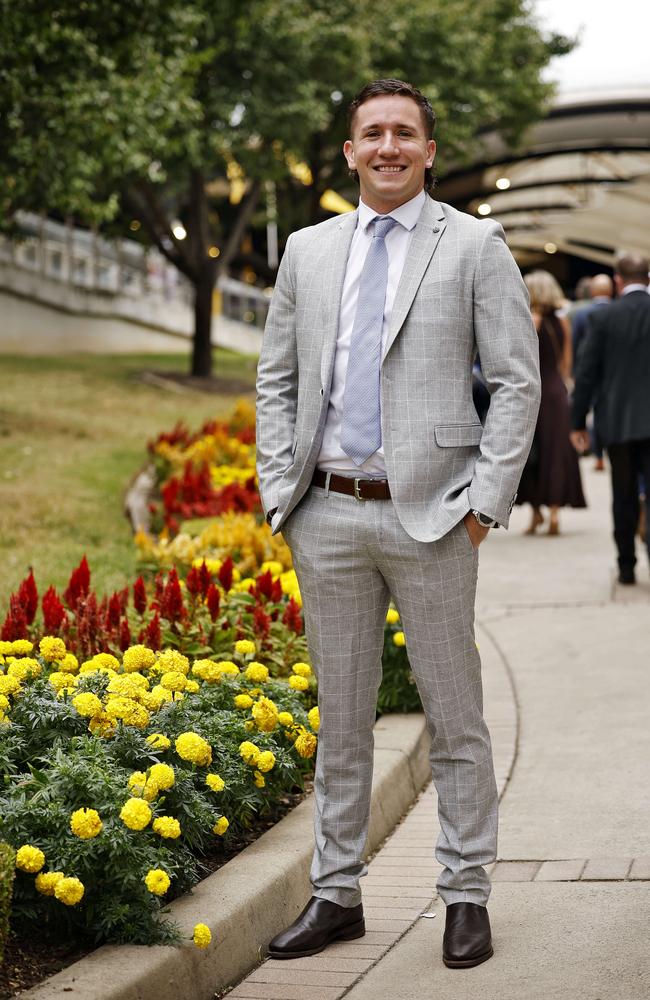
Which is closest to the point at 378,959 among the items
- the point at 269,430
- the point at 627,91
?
the point at 269,430

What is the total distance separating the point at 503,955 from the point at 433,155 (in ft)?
7.16

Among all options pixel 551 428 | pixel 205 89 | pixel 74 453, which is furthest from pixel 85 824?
pixel 205 89

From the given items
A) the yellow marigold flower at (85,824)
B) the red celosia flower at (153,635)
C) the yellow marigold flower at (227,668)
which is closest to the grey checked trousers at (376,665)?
the yellow marigold flower at (85,824)

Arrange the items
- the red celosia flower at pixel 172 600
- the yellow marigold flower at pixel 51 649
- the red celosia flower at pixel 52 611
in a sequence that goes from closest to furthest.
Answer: the yellow marigold flower at pixel 51 649 → the red celosia flower at pixel 52 611 → the red celosia flower at pixel 172 600

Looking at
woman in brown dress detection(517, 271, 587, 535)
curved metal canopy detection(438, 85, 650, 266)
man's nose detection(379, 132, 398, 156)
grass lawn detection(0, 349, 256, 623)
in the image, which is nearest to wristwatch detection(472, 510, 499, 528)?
man's nose detection(379, 132, 398, 156)

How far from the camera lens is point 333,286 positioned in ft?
11.9

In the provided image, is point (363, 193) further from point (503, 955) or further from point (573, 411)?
point (573, 411)

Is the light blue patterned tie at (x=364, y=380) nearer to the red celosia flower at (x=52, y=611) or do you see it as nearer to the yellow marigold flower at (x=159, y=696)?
the yellow marigold flower at (x=159, y=696)

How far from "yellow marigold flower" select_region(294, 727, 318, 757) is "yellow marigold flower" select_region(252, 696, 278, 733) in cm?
15

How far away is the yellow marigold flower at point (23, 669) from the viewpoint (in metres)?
4.07

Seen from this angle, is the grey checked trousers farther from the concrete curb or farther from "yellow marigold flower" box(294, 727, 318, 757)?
"yellow marigold flower" box(294, 727, 318, 757)

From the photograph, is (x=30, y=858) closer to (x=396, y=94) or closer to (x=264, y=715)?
(x=264, y=715)

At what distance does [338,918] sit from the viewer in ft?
12.2

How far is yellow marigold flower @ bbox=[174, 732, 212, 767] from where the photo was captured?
148 inches
